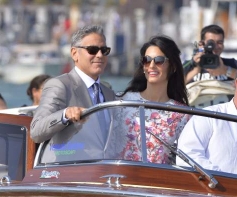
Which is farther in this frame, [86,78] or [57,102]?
[86,78]

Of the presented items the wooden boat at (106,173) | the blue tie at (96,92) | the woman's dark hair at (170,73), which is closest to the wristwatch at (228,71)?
the woman's dark hair at (170,73)

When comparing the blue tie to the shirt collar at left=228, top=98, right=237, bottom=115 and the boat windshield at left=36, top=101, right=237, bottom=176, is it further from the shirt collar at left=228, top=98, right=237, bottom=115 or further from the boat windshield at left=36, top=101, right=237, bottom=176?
the shirt collar at left=228, top=98, right=237, bottom=115

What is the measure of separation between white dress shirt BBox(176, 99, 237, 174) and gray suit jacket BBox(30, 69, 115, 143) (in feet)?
2.21

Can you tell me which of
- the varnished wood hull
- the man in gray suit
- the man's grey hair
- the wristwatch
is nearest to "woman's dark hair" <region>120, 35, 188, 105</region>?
the man in gray suit

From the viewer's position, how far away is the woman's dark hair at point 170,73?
6.77 metres

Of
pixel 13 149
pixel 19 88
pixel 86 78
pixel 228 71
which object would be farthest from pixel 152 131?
pixel 19 88

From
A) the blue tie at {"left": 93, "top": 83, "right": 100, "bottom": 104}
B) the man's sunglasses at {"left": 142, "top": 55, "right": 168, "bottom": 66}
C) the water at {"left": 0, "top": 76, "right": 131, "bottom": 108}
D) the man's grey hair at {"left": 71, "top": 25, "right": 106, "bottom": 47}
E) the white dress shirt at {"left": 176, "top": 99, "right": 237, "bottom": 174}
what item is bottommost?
the white dress shirt at {"left": 176, "top": 99, "right": 237, "bottom": 174}

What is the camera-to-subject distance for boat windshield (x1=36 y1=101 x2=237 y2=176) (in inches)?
234

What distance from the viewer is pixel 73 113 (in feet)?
19.8

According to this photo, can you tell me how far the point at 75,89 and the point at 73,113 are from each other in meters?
0.53

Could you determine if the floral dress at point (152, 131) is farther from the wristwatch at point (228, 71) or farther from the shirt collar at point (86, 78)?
Result: the wristwatch at point (228, 71)

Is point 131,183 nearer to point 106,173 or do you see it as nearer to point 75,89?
point 106,173

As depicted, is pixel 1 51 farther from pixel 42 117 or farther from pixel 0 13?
pixel 42 117

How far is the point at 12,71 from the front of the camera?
2164 inches
